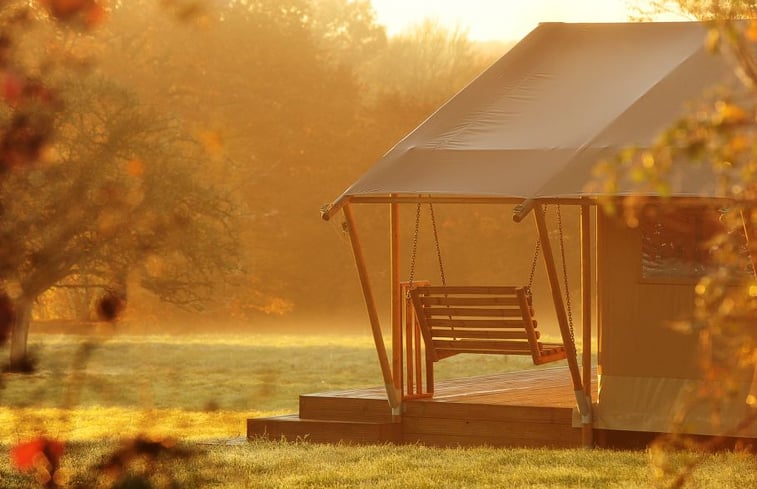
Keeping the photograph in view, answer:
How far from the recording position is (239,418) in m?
14.1

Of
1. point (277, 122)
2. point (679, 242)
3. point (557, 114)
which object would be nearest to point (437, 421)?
point (679, 242)

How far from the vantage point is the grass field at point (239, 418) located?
Result: 6.99 meters

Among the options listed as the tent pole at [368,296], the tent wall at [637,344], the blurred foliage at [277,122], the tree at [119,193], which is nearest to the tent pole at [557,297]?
the tent wall at [637,344]

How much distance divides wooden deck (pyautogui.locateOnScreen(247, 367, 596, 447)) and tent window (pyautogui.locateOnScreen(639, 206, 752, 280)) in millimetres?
1082

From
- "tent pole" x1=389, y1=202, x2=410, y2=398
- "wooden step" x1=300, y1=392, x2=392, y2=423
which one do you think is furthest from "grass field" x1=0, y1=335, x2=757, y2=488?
"tent pole" x1=389, y1=202, x2=410, y2=398

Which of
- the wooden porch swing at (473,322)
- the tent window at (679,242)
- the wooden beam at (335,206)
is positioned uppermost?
the wooden beam at (335,206)

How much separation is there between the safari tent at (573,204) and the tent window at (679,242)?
0.01 meters

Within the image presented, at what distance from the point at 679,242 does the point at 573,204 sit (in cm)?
69

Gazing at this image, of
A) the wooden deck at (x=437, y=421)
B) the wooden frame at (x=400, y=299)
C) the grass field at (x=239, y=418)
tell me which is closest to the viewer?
the grass field at (x=239, y=418)

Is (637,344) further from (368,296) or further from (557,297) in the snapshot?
(368,296)

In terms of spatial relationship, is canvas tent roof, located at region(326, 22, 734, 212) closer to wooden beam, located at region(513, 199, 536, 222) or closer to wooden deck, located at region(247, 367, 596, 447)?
wooden beam, located at region(513, 199, 536, 222)

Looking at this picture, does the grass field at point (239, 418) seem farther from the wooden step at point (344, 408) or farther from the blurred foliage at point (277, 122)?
the blurred foliage at point (277, 122)

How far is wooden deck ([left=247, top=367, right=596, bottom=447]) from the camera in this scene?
894 cm

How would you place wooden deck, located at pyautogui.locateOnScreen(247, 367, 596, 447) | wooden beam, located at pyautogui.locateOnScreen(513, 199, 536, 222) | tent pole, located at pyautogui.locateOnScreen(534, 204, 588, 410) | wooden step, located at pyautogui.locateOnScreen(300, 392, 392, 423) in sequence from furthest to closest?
wooden step, located at pyautogui.locateOnScreen(300, 392, 392, 423) → wooden deck, located at pyautogui.locateOnScreen(247, 367, 596, 447) → tent pole, located at pyautogui.locateOnScreen(534, 204, 588, 410) → wooden beam, located at pyautogui.locateOnScreen(513, 199, 536, 222)
